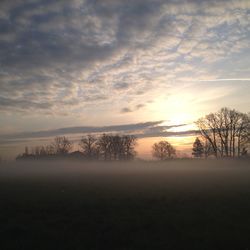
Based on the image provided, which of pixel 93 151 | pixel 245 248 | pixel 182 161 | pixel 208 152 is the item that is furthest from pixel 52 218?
pixel 93 151

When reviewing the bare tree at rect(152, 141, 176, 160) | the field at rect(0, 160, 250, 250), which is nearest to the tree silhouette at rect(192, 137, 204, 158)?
the bare tree at rect(152, 141, 176, 160)

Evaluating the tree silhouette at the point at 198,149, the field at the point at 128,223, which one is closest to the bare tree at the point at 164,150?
the tree silhouette at the point at 198,149

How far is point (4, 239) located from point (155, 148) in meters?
132

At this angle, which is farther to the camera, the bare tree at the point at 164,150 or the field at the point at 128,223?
the bare tree at the point at 164,150

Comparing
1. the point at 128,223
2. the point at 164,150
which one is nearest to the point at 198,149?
the point at 164,150

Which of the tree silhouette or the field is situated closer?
the field

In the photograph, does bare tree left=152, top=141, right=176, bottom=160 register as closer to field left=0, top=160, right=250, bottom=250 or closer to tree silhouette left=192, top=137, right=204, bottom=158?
tree silhouette left=192, top=137, right=204, bottom=158

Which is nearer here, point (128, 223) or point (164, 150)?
point (128, 223)

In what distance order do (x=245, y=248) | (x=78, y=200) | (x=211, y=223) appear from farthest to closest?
(x=78, y=200) < (x=211, y=223) < (x=245, y=248)

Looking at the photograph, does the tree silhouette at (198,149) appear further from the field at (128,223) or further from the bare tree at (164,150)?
the field at (128,223)

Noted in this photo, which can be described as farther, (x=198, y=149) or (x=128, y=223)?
(x=198, y=149)

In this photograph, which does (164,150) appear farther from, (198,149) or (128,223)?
(128,223)

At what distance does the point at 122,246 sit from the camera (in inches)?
340

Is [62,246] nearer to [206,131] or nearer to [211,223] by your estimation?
[211,223]
